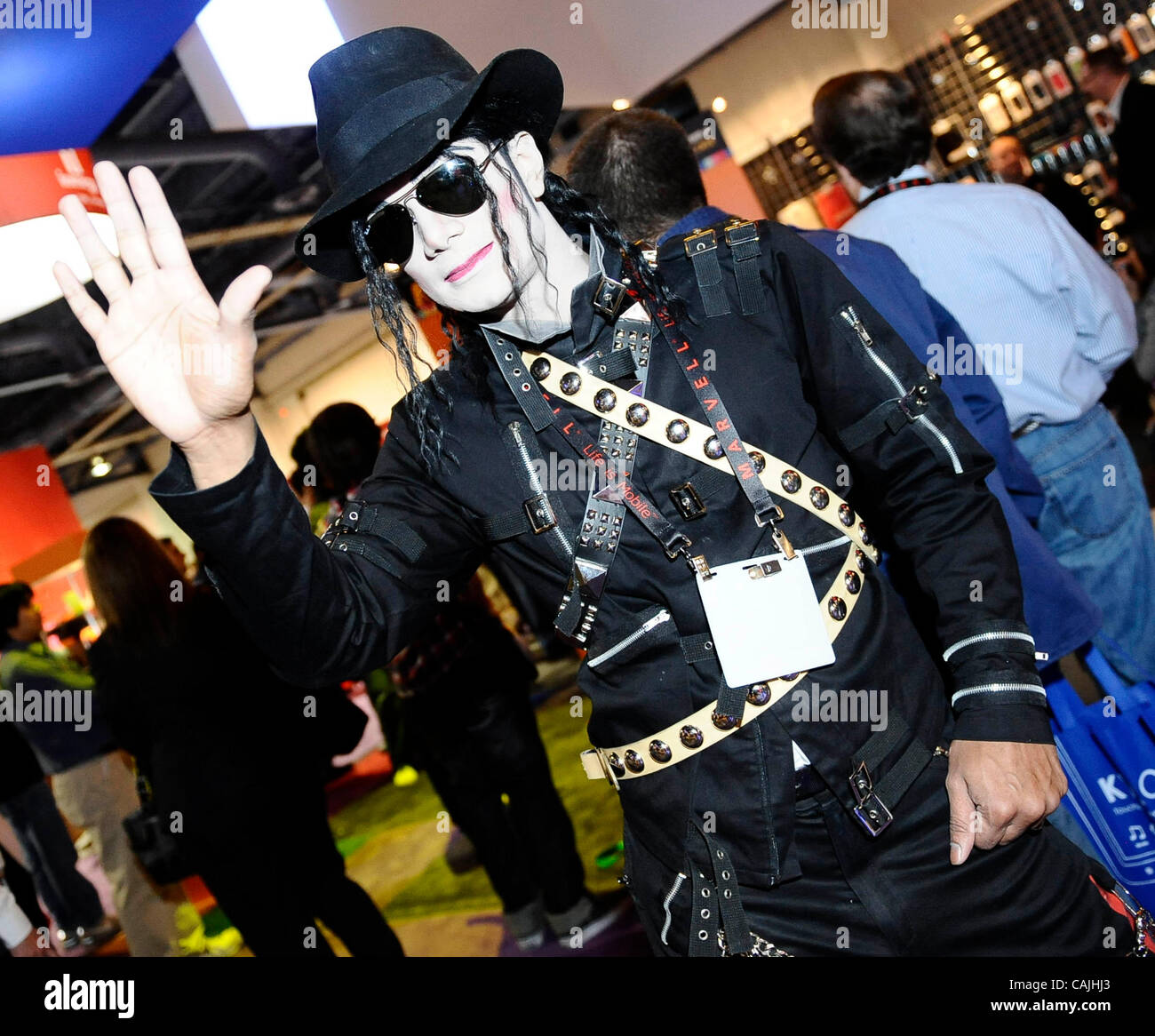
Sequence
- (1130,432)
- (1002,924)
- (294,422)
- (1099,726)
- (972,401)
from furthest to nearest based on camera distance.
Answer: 1. (294,422)
2. (1130,432)
3. (972,401)
4. (1099,726)
5. (1002,924)

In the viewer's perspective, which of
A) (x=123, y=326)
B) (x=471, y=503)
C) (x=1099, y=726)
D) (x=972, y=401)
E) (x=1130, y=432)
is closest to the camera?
(x=123, y=326)

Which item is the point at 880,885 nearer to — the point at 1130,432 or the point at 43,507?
the point at 43,507

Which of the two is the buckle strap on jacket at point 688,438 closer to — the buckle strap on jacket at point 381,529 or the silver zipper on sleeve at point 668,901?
the buckle strap on jacket at point 381,529

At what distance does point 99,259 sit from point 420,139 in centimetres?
49

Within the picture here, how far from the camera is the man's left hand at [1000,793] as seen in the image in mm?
1411

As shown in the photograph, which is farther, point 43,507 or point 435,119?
point 43,507

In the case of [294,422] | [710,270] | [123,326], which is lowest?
[710,270]

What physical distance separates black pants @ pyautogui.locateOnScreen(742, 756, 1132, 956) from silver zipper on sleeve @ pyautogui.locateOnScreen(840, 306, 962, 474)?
519 mm

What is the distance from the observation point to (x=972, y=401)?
2336 millimetres

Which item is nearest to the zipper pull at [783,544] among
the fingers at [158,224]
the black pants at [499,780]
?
the fingers at [158,224]

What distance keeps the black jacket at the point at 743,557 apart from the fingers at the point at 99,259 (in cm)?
42

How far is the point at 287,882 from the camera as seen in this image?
335cm

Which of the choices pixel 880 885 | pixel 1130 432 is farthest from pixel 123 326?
pixel 1130 432
